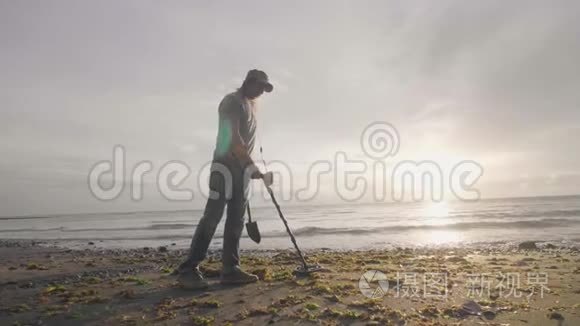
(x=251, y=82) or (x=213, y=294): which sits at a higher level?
(x=251, y=82)

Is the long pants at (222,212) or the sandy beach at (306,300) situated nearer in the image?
the sandy beach at (306,300)

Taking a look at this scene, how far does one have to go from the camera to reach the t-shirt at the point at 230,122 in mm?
5281

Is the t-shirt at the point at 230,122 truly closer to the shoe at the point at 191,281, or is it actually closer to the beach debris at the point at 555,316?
the shoe at the point at 191,281

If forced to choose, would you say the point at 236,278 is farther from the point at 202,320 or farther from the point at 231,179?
the point at 202,320

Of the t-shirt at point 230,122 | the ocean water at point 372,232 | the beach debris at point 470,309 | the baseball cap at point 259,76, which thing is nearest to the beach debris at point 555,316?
the beach debris at point 470,309

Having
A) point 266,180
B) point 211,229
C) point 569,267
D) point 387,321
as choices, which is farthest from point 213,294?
point 569,267

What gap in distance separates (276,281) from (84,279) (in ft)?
10.3

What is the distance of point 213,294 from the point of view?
4715 millimetres

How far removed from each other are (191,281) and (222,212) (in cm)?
98

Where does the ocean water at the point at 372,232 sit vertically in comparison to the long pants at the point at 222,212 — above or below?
below

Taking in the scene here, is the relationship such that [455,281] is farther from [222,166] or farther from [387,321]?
[222,166]

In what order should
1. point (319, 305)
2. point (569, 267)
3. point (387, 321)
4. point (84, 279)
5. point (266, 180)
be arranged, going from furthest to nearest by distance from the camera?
1. point (569, 267)
2. point (84, 279)
3. point (266, 180)
4. point (319, 305)
5. point (387, 321)

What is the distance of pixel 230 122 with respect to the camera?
5.28m

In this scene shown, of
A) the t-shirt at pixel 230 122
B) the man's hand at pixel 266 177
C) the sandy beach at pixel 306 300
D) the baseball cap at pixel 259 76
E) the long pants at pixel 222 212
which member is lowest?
the sandy beach at pixel 306 300
